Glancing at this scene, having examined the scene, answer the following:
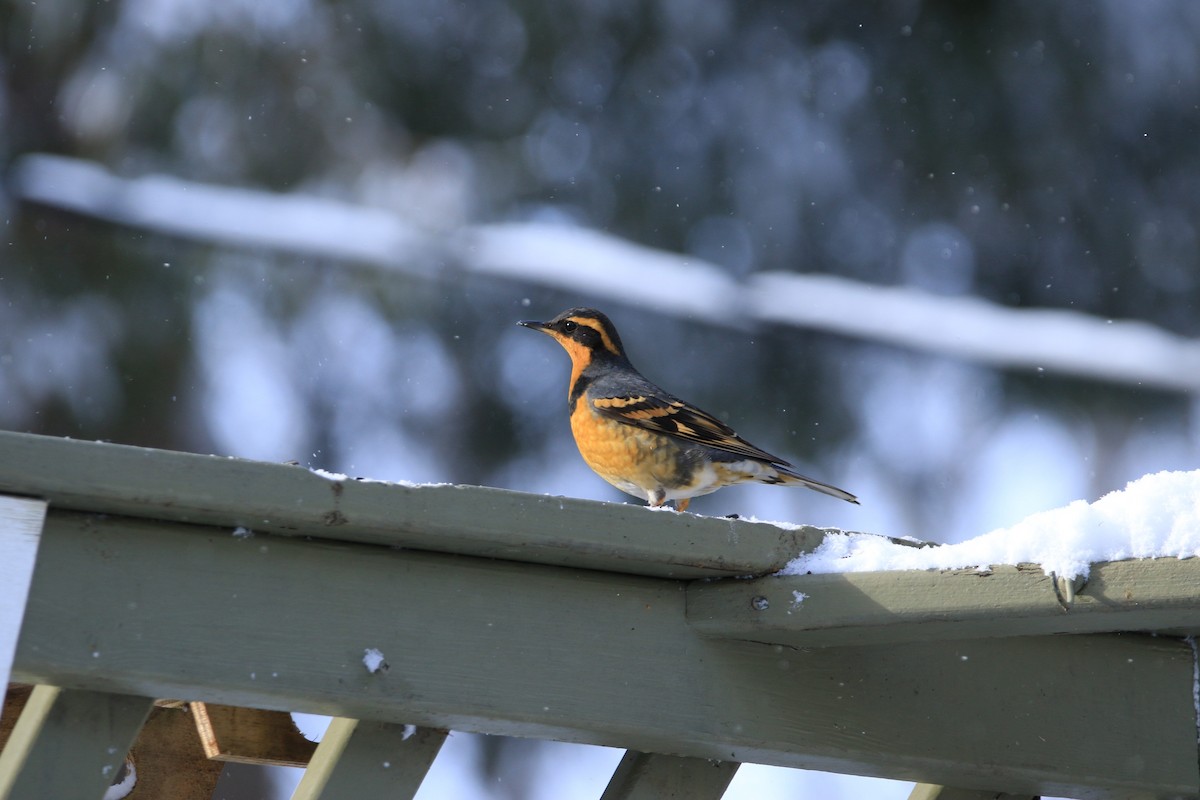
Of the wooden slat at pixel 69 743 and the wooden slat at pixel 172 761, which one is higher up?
the wooden slat at pixel 172 761

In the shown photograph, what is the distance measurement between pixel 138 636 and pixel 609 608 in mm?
589

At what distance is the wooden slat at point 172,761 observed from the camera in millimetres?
2314

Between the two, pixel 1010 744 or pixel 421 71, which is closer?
pixel 1010 744

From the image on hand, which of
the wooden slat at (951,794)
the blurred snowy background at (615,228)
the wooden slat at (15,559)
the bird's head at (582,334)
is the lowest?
the wooden slat at (15,559)

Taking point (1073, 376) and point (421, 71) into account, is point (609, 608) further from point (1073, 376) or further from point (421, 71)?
point (421, 71)

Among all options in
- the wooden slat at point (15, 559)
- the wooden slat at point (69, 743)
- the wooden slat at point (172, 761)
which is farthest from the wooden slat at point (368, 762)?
the wooden slat at point (172, 761)

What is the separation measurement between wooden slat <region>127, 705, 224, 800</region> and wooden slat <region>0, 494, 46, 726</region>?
0.93m

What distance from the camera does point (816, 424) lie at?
4.36 meters

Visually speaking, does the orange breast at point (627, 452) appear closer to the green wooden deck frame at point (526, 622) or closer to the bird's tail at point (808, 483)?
the bird's tail at point (808, 483)

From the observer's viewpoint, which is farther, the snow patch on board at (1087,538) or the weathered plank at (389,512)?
the snow patch on board at (1087,538)

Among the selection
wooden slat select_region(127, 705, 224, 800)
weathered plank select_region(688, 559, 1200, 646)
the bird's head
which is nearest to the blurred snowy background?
the bird's head

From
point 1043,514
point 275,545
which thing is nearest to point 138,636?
point 275,545

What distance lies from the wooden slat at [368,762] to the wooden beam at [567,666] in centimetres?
3

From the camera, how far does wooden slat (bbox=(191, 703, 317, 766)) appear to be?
216 cm
